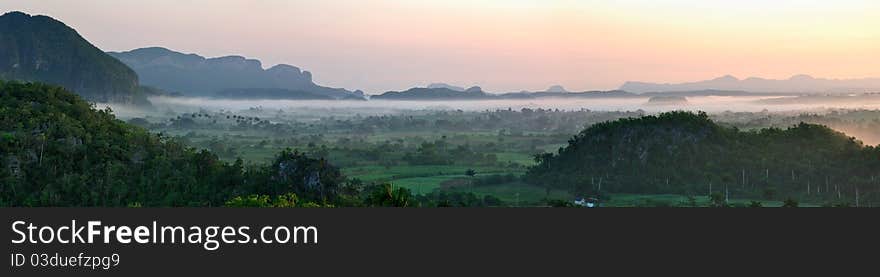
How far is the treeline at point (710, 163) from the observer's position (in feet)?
282

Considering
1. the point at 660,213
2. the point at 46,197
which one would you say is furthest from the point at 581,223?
the point at 46,197

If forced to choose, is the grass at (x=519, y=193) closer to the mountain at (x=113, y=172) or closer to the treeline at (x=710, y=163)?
the treeline at (x=710, y=163)

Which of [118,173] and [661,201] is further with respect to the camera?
[661,201]

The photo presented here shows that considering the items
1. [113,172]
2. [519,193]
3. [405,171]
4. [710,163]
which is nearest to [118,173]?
[113,172]

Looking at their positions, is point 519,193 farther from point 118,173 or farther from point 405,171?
point 118,173

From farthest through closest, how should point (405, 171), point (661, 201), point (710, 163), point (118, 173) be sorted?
point (405, 171), point (710, 163), point (661, 201), point (118, 173)

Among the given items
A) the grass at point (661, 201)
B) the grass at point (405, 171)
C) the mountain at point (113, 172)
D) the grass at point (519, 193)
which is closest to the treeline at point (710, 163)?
the grass at point (661, 201)

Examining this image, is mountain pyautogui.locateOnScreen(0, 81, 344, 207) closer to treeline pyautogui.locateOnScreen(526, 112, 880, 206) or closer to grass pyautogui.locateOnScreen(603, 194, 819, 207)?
grass pyautogui.locateOnScreen(603, 194, 819, 207)

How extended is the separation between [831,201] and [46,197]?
3025 inches

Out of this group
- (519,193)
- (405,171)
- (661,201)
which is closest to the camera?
(661,201)

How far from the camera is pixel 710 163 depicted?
309ft

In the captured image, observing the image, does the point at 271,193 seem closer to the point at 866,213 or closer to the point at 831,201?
the point at 866,213

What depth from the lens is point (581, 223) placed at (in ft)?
59.0

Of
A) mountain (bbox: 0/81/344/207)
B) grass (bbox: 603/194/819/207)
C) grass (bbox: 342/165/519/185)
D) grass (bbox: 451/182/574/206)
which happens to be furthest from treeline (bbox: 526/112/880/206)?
mountain (bbox: 0/81/344/207)
